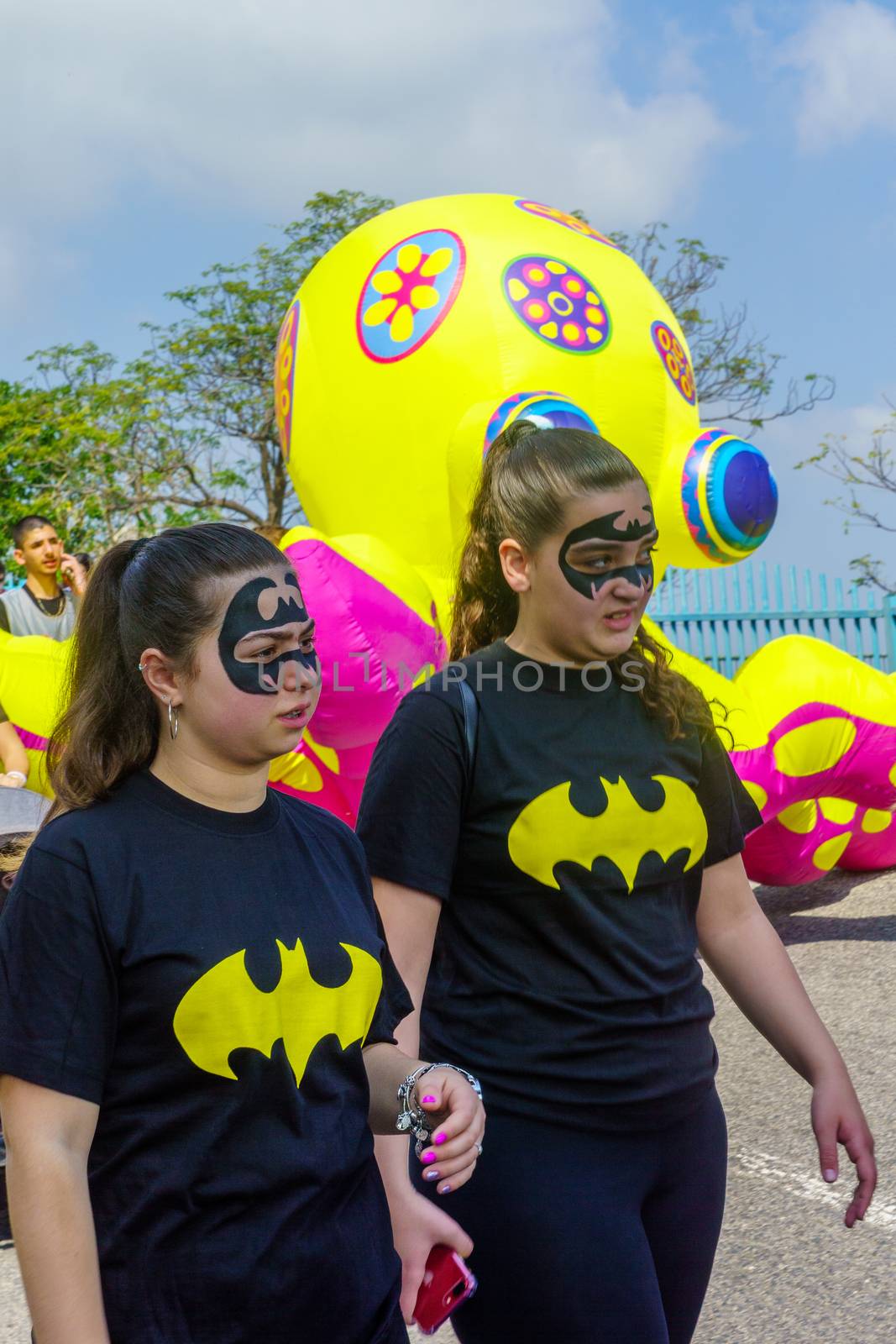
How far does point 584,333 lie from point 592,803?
13.3ft

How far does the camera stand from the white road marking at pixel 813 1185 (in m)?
3.45

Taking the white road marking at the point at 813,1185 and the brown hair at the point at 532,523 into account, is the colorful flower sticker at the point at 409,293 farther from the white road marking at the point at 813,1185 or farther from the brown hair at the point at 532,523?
the brown hair at the point at 532,523

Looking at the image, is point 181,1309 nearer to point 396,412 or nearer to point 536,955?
point 536,955

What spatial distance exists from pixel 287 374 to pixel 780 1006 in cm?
460

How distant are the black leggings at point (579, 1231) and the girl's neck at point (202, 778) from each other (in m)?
0.55

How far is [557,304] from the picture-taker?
18.0ft

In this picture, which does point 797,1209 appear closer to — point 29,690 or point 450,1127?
point 450,1127

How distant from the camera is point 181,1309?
50.6 inches

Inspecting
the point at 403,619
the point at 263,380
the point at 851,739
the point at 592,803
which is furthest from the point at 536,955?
the point at 263,380

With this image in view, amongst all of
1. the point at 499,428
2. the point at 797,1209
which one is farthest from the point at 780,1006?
the point at 499,428

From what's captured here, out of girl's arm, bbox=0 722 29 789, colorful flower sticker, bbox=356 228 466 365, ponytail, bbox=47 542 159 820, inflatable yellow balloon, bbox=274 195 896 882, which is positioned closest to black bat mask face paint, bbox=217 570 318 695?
ponytail, bbox=47 542 159 820

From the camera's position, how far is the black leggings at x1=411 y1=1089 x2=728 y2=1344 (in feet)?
5.27

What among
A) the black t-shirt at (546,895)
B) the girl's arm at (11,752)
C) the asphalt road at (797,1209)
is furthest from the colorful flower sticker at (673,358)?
the black t-shirt at (546,895)

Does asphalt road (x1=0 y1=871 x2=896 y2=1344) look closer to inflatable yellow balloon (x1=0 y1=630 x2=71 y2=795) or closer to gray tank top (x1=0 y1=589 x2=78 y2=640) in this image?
inflatable yellow balloon (x1=0 y1=630 x2=71 y2=795)
